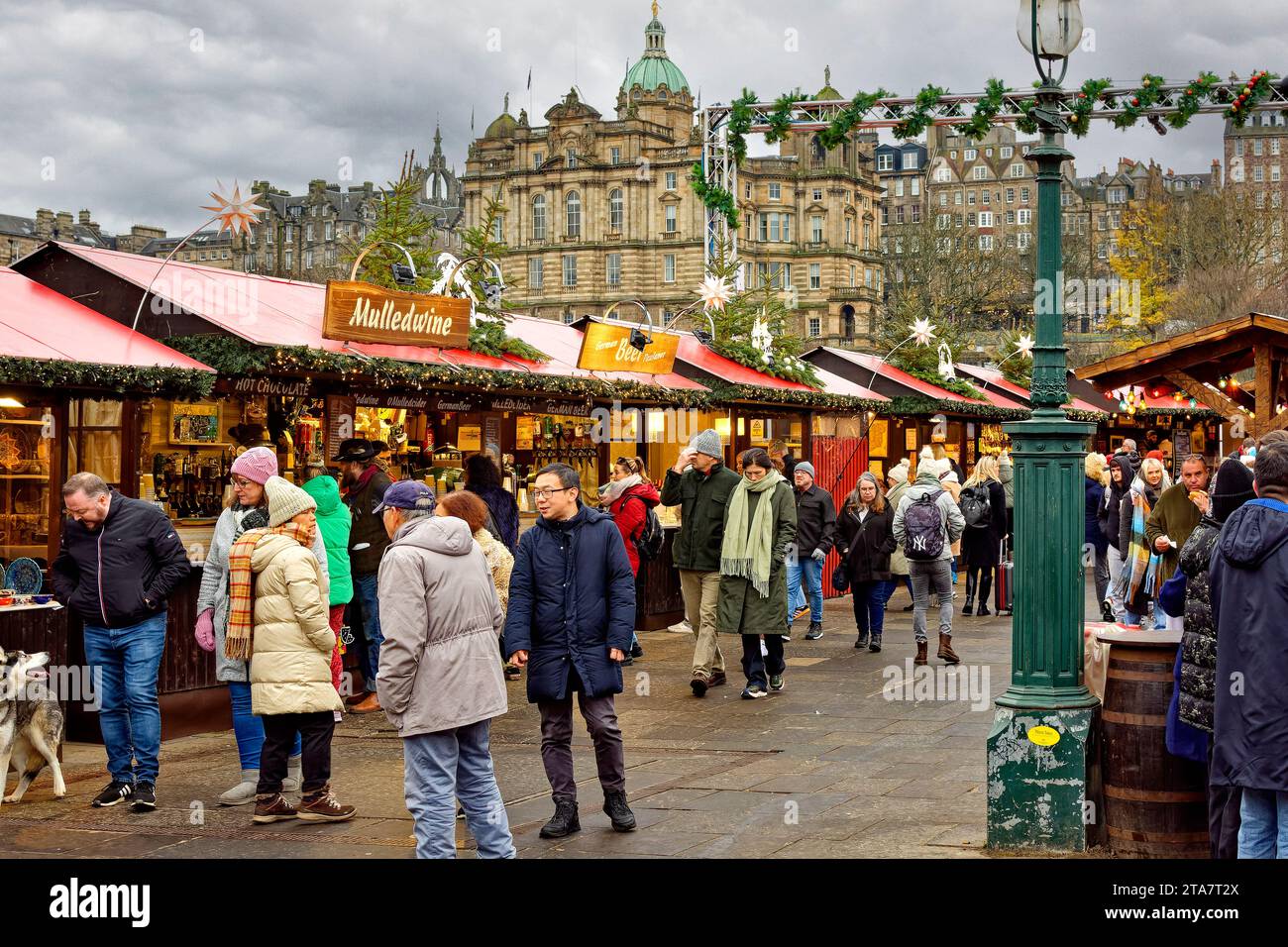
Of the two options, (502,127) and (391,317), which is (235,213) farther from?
(502,127)

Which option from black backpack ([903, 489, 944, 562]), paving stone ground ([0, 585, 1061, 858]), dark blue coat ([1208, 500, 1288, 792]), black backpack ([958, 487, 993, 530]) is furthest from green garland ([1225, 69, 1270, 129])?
dark blue coat ([1208, 500, 1288, 792])

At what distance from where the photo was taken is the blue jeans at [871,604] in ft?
43.4

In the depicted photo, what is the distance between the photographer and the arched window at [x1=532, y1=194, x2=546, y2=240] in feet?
333

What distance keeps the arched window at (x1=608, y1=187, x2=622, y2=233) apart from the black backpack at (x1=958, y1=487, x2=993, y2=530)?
85253mm

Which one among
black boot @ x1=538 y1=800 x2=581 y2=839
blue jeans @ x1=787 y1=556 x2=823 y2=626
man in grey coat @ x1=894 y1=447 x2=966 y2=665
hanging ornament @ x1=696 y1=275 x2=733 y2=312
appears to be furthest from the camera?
hanging ornament @ x1=696 y1=275 x2=733 y2=312

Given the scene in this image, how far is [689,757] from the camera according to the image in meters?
8.48

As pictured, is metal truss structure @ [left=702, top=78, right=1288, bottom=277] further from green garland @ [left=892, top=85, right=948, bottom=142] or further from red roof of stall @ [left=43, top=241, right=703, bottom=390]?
red roof of stall @ [left=43, top=241, right=703, bottom=390]

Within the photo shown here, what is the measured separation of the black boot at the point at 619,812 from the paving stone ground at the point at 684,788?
6 cm

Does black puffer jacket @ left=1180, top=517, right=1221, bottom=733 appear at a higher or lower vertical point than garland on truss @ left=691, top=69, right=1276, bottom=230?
lower

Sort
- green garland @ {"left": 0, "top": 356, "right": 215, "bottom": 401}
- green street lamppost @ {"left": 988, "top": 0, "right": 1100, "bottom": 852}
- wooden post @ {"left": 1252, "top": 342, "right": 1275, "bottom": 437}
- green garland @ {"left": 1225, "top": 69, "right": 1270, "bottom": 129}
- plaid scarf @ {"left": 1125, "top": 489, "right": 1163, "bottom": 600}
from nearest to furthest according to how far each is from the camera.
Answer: green street lamppost @ {"left": 988, "top": 0, "right": 1100, "bottom": 852}
green garland @ {"left": 0, "top": 356, "right": 215, "bottom": 401}
plaid scarf @ {"left": 1125, "top": 489, "right": 1163, "bottom": 600}
wooden post @ {"left": 1252, "top": 342, "right": 1275, "bottom": 437}
green garland @ {"left": 1225, "top": 69, "right": 1270, "bottom": 129}

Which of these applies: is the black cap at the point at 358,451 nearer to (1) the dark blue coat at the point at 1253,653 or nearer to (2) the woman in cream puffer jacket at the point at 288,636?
(2) the woman in cream puffer jacket at the point at 288,636

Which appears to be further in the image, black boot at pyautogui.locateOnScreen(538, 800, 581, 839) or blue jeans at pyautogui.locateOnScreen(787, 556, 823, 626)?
blue jeans at pyautogui.locateOnScreen(787, 556, 823, 626)

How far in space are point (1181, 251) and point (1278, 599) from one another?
199 feet
